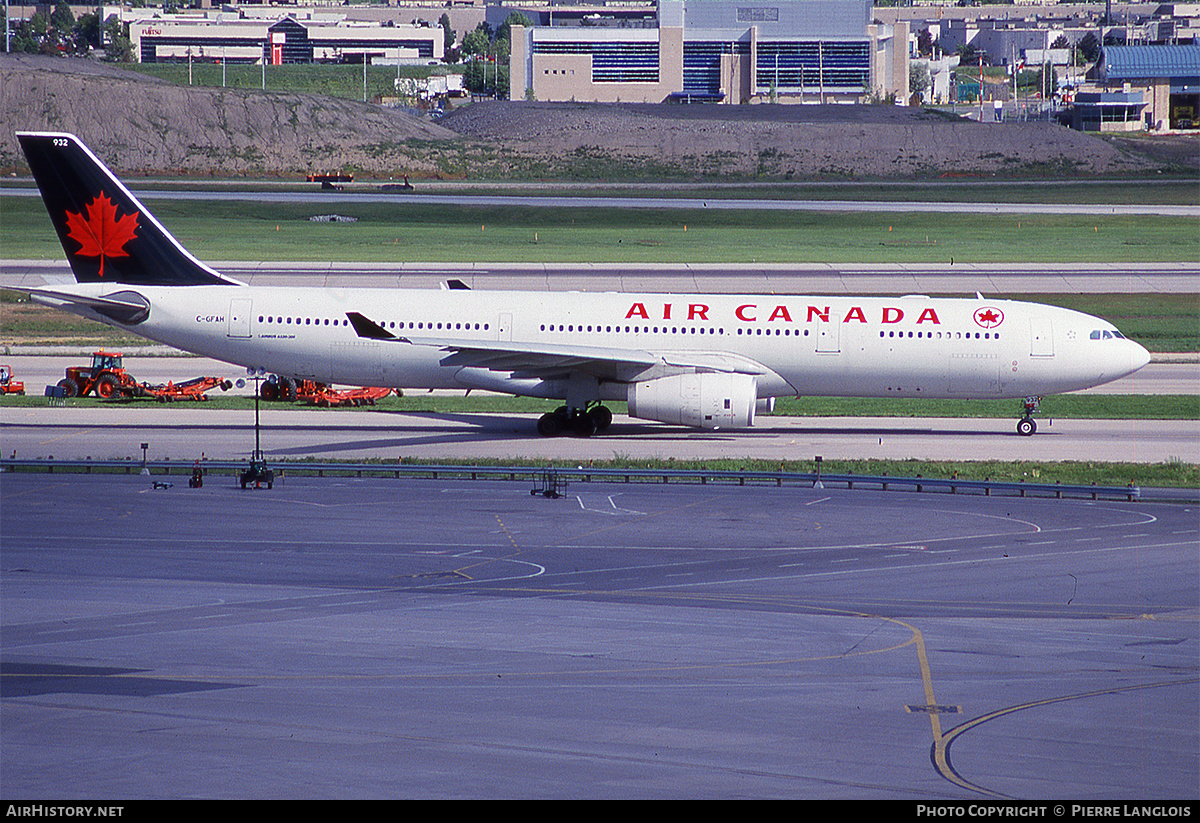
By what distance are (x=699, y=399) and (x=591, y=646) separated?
1982 cm

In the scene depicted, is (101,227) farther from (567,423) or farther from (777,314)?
(777,314)

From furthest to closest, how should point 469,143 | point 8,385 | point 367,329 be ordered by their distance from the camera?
point 469,143 → point 8,385 → point 367,329

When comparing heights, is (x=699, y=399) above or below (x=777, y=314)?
below

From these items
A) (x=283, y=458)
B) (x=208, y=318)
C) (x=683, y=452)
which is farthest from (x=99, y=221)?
(x=683, y=452)

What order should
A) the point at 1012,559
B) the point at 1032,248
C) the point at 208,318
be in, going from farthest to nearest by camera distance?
1. the point at 1032,248
2. the point at 208,318
3. the point at 1012,559

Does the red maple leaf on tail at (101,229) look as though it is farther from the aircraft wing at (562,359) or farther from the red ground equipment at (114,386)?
the aircraft wing at (562,359)

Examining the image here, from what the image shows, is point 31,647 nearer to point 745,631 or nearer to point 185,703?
point 185,703

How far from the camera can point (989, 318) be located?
134ft

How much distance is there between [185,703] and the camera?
1633 cm

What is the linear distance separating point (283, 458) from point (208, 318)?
8446mm

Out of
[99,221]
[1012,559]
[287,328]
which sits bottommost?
[1012,559]

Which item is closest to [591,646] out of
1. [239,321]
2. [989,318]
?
[239,321]

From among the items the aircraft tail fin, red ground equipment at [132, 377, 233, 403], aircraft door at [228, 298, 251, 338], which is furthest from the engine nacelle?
red ground equipment at [132, 377, 233, 403]

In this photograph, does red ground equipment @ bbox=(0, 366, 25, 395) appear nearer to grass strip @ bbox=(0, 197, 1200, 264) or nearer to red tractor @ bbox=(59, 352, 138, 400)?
red tractor @ bbox=(59, 352, 138, 400)
